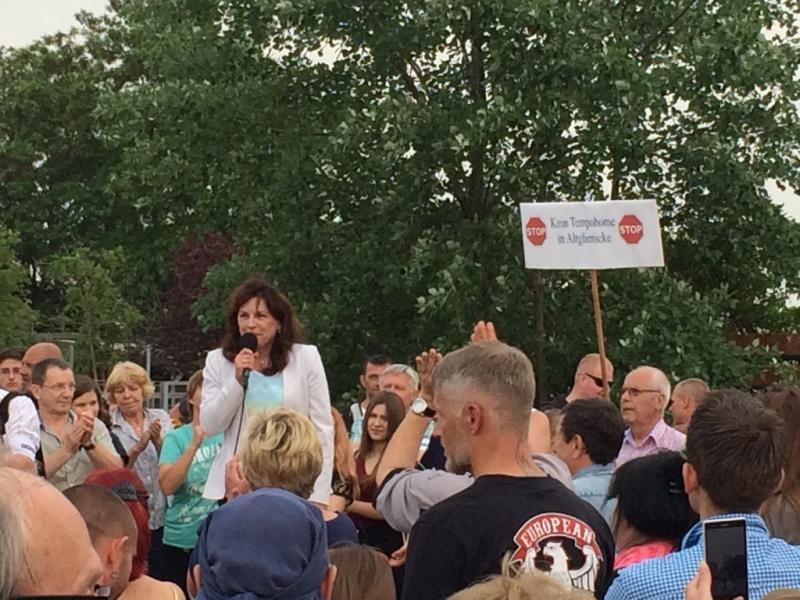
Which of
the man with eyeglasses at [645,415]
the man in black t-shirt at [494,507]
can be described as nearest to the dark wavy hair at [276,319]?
the man with eyeglasses at [645,415]

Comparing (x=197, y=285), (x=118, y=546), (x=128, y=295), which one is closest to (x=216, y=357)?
(x=118, y=546)

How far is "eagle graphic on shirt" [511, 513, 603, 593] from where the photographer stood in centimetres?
338

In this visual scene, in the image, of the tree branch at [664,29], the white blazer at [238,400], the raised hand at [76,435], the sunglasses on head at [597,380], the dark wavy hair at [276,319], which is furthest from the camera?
the tree branch at [664,29]

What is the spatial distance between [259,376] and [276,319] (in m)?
0.29

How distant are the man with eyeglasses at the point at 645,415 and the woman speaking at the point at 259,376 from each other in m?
2.05

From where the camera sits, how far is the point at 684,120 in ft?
57.7

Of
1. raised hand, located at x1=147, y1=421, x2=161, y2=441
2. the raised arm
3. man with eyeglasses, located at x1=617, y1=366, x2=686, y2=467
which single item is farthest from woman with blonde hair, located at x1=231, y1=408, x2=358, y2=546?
raised hand, located at x1=147, y1=421, x2=161, y2=441

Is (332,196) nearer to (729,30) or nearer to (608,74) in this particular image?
(608,74)

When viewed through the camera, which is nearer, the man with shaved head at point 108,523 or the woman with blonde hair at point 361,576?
the man with shaved head at point 108,523

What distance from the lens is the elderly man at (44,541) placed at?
1895 mm

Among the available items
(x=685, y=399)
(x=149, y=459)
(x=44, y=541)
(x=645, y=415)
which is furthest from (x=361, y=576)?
(x=685, y=399)

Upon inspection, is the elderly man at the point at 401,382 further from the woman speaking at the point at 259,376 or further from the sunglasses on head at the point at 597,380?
the woman speaking at the point at 259,376

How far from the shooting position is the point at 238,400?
20.5ft

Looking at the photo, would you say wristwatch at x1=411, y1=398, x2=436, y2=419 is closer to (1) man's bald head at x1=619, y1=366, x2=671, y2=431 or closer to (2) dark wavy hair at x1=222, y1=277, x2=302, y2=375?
(2) dark wavy hair at x1=222, y1=277, x2=302, y2=375
